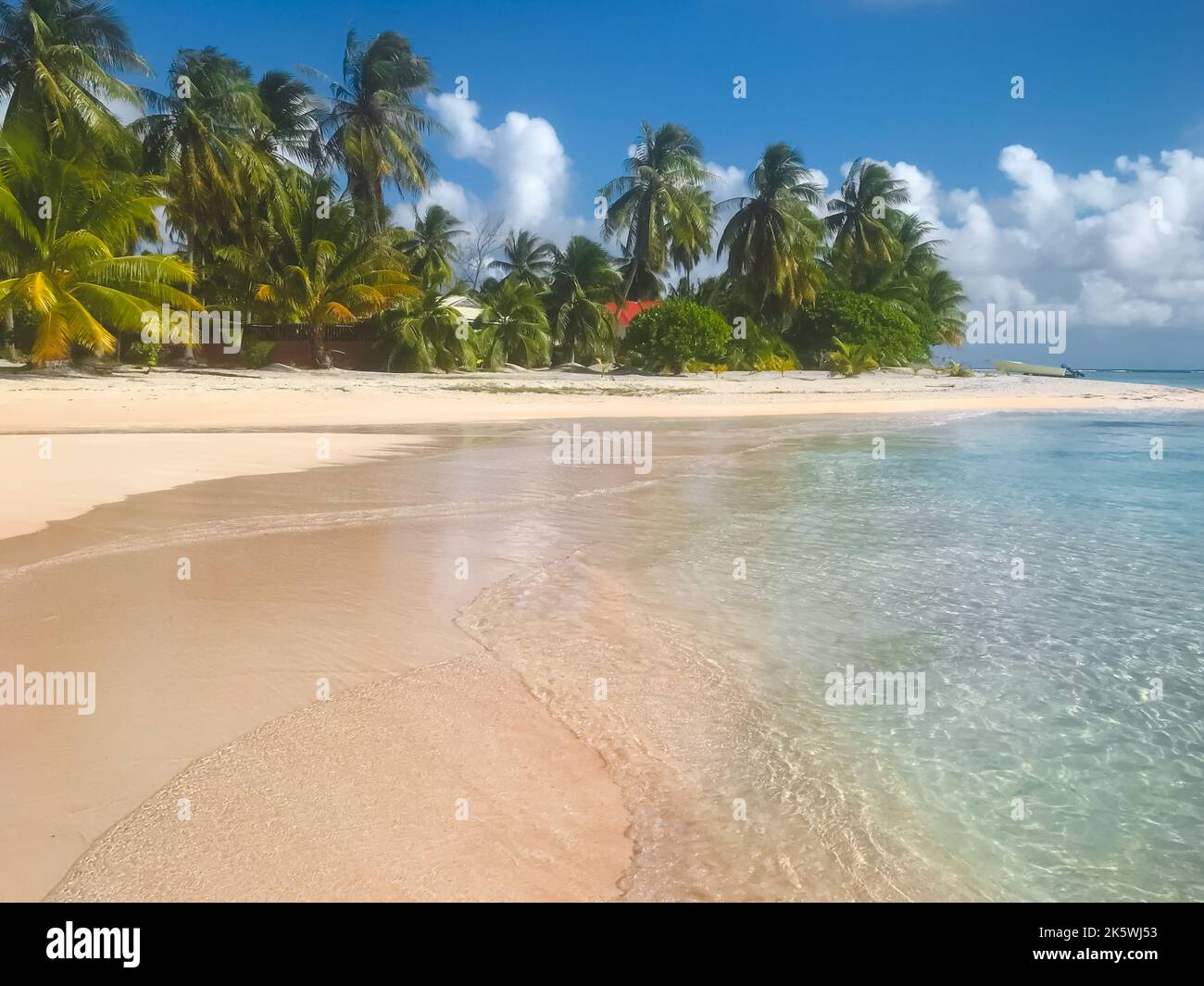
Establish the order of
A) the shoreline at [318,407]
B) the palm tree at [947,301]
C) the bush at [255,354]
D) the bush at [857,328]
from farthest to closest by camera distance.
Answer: the palm tree at [947,301]
the bush at [857,328]
the bush at [255,354]
the shoreline at [318,407]

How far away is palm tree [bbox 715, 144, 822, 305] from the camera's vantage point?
35.7 m

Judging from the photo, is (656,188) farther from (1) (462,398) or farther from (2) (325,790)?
(2) (325,790)

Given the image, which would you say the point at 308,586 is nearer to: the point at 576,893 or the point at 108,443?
the point at 576,893

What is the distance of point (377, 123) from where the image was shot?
31.3 metres

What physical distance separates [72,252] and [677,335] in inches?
722

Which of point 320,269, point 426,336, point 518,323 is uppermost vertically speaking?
point 320,269

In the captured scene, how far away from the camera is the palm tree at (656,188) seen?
36.2 meters

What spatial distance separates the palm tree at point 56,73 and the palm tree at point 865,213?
2965cm

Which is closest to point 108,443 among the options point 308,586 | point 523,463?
point 523,463

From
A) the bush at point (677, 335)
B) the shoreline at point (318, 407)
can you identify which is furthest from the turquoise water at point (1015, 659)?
the bush at point (677, 335)

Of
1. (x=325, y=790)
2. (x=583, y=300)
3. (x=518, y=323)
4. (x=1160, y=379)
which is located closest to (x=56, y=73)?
(x=518, y=323)

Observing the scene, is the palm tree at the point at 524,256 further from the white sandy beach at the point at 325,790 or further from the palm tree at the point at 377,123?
the white sandy beach at the point at 325,790
